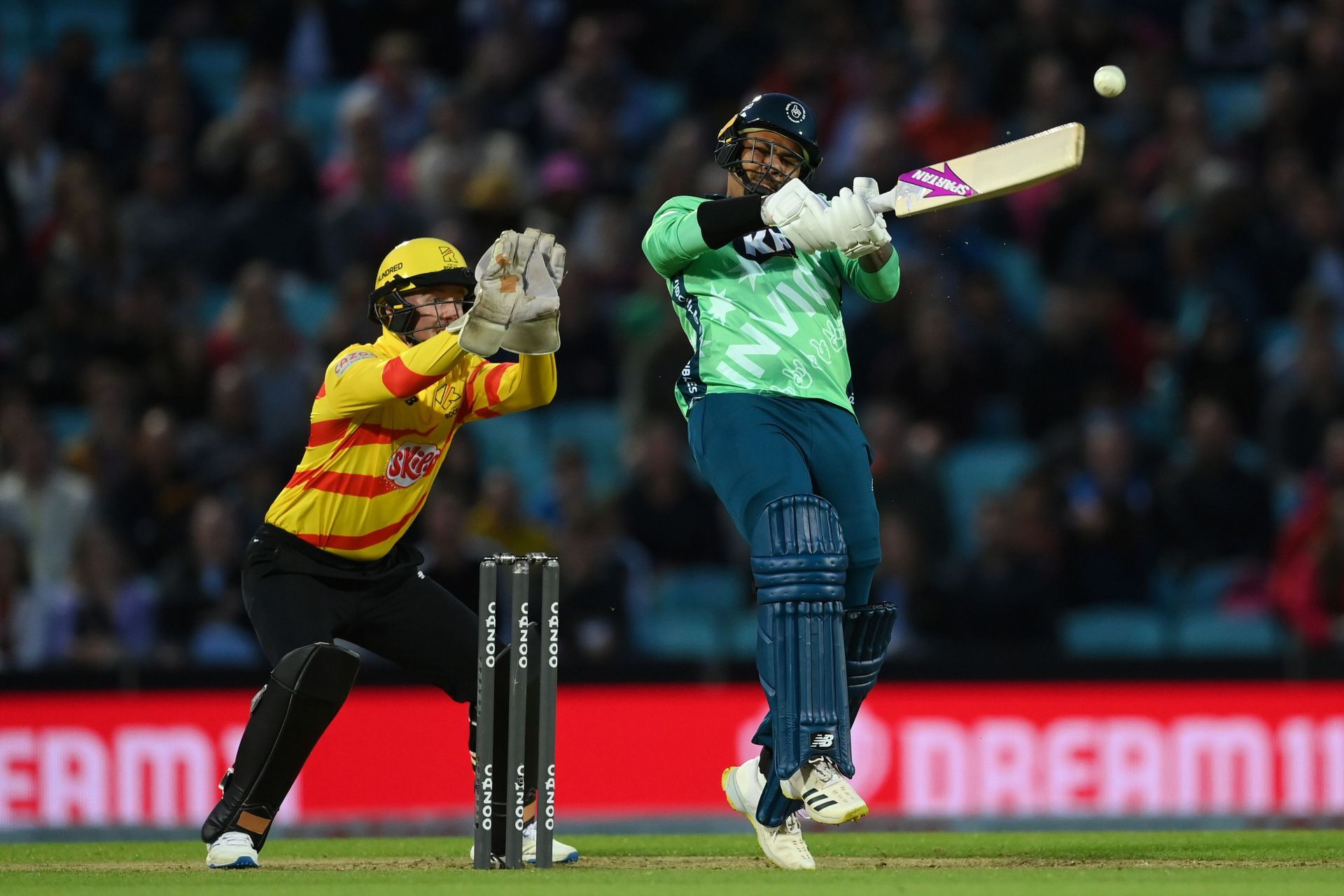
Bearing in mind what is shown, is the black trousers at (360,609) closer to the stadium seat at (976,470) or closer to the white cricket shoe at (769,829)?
the white cricket shoe at (769,829)

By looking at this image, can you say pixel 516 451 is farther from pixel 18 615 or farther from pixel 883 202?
pixel 883 202

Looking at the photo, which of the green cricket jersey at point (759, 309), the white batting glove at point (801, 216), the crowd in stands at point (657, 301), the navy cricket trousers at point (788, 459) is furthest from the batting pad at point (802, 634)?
the crowd in stands at point (657, 301)

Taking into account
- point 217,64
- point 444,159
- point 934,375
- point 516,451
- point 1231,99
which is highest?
point 217,64

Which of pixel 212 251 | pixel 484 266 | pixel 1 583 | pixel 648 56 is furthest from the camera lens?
pixel 648 56

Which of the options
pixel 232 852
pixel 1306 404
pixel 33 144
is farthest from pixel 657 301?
pixel 232 852

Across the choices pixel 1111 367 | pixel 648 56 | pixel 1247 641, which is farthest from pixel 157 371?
pixel 1247 641

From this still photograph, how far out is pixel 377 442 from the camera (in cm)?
625

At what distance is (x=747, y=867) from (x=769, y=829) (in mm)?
249

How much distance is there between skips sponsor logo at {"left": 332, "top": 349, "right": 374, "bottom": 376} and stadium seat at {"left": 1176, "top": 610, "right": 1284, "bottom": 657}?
5001mm

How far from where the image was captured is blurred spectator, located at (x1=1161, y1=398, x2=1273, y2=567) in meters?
10.2

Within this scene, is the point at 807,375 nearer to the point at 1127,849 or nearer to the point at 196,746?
the point at 1127,849

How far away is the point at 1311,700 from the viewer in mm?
8594

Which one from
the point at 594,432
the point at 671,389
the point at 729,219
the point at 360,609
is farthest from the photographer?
the point at 594,432

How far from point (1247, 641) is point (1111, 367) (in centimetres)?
168
